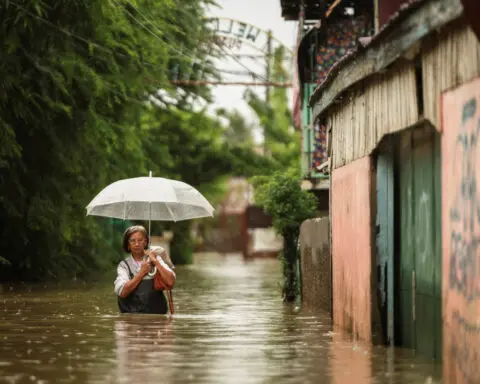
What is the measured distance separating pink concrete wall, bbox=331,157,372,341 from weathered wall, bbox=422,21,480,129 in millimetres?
2785

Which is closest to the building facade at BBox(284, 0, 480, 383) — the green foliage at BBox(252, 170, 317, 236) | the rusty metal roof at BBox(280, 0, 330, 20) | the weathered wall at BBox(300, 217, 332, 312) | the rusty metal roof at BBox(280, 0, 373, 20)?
the weathered wall at BBox(300, 217, 332, 312)

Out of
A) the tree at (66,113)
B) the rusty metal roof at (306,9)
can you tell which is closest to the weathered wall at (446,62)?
the tree at (66,113)

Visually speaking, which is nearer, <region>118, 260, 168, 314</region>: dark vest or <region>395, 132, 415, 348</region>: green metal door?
<region>395, 132, 415, 348</region>: green metal door

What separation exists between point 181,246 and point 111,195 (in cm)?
3840

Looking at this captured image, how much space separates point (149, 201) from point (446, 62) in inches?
281

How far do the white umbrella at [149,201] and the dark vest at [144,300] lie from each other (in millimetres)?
1427

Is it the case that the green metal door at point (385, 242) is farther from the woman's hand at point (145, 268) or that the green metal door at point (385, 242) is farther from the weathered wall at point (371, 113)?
the woman's hand at point (145, 268)

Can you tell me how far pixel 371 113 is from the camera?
1352 centimetres

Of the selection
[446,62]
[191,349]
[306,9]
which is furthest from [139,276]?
[306,9]

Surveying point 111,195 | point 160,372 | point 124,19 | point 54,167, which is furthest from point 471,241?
point 54,167

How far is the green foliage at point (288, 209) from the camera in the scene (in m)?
22.8

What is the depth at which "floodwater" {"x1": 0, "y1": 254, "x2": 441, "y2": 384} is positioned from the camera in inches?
415

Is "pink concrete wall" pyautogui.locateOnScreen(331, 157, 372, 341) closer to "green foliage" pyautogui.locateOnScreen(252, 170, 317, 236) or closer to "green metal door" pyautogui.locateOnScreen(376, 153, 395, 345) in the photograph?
"green metal door" pyautogui.locateOnScreen(376, 153, 395, 345)

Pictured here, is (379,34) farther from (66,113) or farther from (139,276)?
(66,113)
